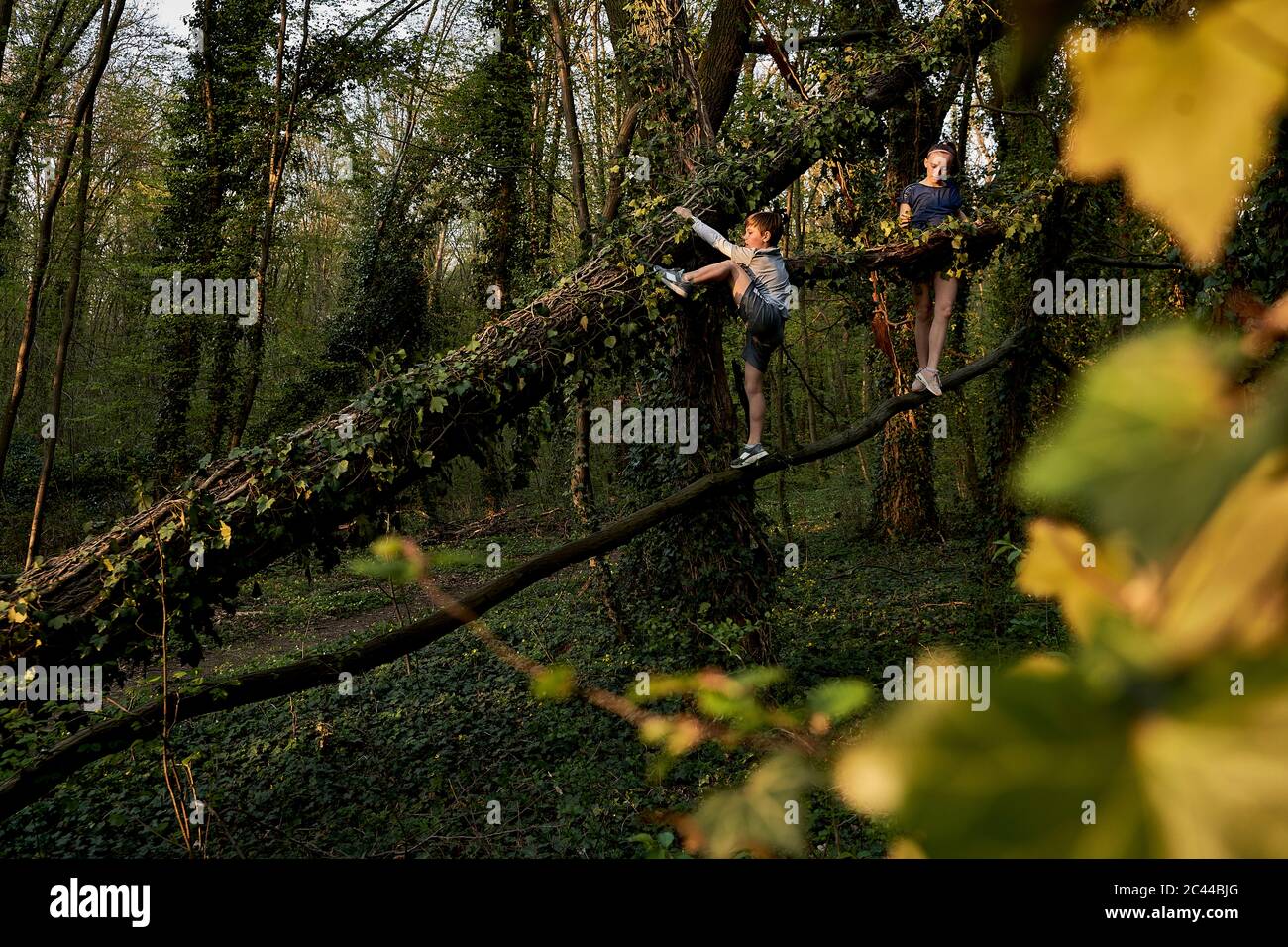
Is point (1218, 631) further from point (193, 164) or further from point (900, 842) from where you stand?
point (193, 164)

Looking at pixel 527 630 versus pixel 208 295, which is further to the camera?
pixel 208 295

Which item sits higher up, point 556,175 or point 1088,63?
point 556,175

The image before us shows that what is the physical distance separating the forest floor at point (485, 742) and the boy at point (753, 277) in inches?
93.8

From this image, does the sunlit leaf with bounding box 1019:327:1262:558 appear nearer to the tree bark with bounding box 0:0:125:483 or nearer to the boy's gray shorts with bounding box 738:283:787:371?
the boy's gray shorts with bounding box 738:283:787:371

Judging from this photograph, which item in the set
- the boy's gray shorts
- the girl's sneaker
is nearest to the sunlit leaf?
the boy's gray shorts

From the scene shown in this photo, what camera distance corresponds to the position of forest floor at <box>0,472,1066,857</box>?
4933 millimetres

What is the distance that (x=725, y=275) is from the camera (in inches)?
237

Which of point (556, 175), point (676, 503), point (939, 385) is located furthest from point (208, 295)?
point (939, 385)

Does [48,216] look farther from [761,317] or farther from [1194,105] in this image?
[1194,105]

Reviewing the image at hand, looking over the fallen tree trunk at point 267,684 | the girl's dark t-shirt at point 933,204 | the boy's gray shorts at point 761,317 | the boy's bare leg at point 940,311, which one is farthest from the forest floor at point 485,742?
the girl's dark t-shirt at point 933,204

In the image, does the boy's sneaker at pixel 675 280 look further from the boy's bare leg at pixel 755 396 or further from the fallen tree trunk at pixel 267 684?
the fallen tree trunk at pixel 267 684

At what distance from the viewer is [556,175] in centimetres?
1565

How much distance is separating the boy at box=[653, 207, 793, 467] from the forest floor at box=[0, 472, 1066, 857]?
2.38 metres

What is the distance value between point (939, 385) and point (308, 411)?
1264cm
